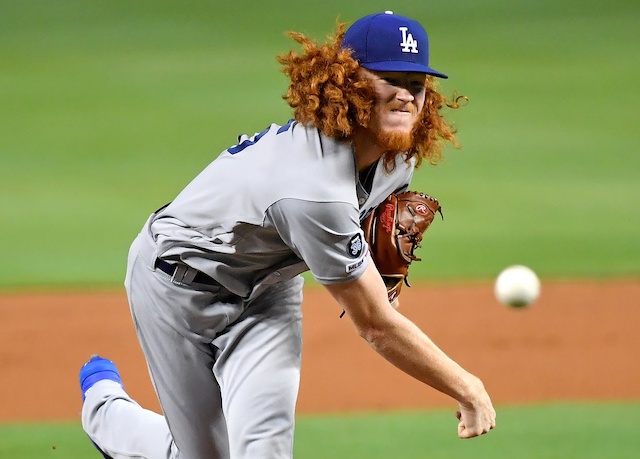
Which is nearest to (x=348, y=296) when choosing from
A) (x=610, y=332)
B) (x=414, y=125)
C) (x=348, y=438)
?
(x=414, y=125)

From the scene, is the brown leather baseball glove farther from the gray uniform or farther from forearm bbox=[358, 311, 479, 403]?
forearm bbox=[358, 311, 479, 403]

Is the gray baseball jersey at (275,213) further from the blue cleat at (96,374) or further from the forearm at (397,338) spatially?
the blue cleat at (96,374)

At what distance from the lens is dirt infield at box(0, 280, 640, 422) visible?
6.81 m

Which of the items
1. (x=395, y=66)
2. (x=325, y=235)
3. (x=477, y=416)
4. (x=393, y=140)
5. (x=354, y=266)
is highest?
(x=395, y=66)

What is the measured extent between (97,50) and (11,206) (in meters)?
5.08

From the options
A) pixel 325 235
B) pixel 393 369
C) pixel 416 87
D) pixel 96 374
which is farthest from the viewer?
pixel 393 369

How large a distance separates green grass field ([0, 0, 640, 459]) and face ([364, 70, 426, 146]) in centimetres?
251

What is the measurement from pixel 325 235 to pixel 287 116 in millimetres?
9371

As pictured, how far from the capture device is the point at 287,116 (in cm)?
1291

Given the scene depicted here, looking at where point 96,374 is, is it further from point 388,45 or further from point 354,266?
→ point 388,45

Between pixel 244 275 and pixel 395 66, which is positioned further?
pixel 244 275

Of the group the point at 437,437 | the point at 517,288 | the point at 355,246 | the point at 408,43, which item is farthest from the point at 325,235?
the point at 517,288

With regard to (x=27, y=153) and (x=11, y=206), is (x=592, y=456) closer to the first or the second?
(x=11, y=206)

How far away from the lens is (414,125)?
3.96 m
